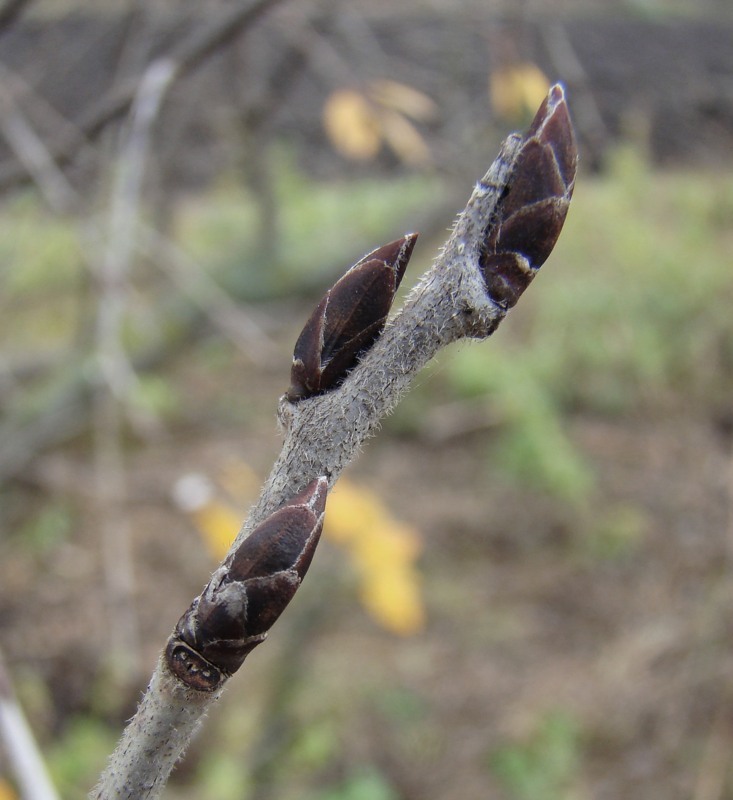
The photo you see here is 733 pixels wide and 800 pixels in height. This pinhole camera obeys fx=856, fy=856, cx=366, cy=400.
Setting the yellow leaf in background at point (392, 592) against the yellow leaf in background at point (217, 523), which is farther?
the yellow leaf in background at point (392, 592)

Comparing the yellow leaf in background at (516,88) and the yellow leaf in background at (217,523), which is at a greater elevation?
the yellow leaf in background at (516,88)

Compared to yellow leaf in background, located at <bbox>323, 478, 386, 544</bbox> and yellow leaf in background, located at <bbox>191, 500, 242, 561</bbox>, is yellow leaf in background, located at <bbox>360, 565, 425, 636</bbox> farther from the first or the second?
yellow leaf in background, located at <bbox>191, 500, 242, 561</bbox>

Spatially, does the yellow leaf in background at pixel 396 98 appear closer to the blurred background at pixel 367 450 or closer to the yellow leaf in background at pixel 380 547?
the blurred background at pixel 367 450

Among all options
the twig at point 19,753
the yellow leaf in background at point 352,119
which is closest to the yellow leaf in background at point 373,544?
the yellow leaf in background at point 352,119

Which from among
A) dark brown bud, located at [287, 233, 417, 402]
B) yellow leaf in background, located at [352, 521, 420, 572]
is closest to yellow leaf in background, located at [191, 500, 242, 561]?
yellow leaf in background, located at [352, 521, 420, 572]

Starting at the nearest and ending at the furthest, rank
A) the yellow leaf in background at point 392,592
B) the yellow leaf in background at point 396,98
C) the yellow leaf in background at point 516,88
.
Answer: the yellow leaf in background at point 516,88 < the yellow leaf in background at point 396,98 < the yellow leaf in background at point 392,592

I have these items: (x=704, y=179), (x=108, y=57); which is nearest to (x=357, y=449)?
(x=108, y=57)

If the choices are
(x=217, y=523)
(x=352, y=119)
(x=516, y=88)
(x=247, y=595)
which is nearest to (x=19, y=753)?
(x=247, y=595)

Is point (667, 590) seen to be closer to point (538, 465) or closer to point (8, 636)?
point (538, 465)
